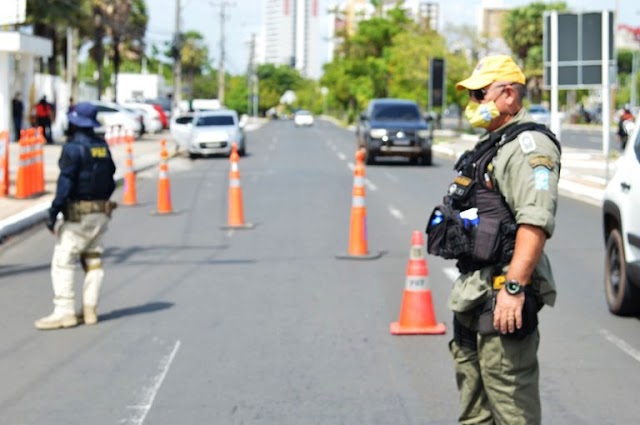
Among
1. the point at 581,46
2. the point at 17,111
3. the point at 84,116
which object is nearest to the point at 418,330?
the point at 84,116

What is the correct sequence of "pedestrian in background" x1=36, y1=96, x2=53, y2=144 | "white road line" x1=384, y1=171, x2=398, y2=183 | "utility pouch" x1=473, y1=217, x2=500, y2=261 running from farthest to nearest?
1. "pedestrian in background" x1=36, y1=96, x2=53, y2=144
2. "white road line" x1=384, y1=171, x2=398, y2=183
3. "utility pouch" x1=473, y1=217, x2=500, y2=261

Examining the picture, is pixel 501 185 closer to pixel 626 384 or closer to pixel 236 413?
pixel 236 413

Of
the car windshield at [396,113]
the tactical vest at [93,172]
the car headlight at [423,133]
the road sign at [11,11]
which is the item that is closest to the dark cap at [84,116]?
the tactical vest at [93,172]

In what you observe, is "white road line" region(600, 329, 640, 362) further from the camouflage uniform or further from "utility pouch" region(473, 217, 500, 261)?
"utility pouch" region(473, 217, 500, 261)

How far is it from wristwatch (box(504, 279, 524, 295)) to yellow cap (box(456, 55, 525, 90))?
0.78 meters

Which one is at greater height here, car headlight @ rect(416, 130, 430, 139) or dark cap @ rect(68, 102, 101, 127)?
car headlight @ rect(416, 130, 430, 139)

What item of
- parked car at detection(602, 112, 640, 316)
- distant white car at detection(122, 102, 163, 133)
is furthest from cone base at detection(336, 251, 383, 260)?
distant white car at detection(122, 102, 163, 133)

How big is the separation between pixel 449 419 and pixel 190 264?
6836mm

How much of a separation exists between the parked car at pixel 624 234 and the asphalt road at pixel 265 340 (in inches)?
8.1

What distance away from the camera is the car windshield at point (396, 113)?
3306 cm

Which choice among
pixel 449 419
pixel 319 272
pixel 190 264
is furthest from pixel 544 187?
pixel 190 264

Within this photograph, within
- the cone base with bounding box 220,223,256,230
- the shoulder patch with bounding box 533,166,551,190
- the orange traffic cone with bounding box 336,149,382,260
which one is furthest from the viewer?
the cone base with bounding box 220,223,256,230

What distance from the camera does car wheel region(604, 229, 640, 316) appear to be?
9.23m

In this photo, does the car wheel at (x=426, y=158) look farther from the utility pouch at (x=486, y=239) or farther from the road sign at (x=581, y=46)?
the utility pouch at (x=486, y=239)
